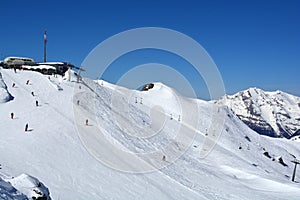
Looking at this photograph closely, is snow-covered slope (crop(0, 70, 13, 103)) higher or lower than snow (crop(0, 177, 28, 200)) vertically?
higher

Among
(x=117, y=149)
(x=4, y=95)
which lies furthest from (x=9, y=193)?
(x=4, y=95)

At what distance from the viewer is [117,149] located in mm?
27781

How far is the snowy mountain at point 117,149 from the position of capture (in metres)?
19.1

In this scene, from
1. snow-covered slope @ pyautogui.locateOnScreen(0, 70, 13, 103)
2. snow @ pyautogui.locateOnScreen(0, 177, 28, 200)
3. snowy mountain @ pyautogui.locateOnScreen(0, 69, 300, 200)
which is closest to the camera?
snow @ pyautogui.locateOnScreen(0, 177, 28, 200)

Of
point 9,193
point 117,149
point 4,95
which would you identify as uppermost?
point 4,95

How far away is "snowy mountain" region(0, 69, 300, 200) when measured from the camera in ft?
62.5

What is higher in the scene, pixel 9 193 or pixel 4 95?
pixel 4 95

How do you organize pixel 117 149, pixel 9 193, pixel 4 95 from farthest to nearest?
pixel 4 95, pixel 117 149, pixel 9 193

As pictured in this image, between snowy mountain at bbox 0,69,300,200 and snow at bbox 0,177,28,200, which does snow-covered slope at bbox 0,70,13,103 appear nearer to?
snowy mountain at bbox 0,69,300,200

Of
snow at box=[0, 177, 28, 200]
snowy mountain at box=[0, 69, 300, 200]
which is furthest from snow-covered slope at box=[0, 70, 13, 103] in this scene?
snow at box=[0, 177, 28, 200]

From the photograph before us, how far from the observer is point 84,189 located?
682 inches

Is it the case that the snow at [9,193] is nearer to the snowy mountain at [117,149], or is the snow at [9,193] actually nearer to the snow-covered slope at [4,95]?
the snowy mountain at [117,149]

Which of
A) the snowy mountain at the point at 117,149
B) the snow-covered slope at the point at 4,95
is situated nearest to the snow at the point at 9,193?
the snowy mountain at the point at 117,149

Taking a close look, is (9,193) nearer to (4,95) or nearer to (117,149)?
(117,149)
